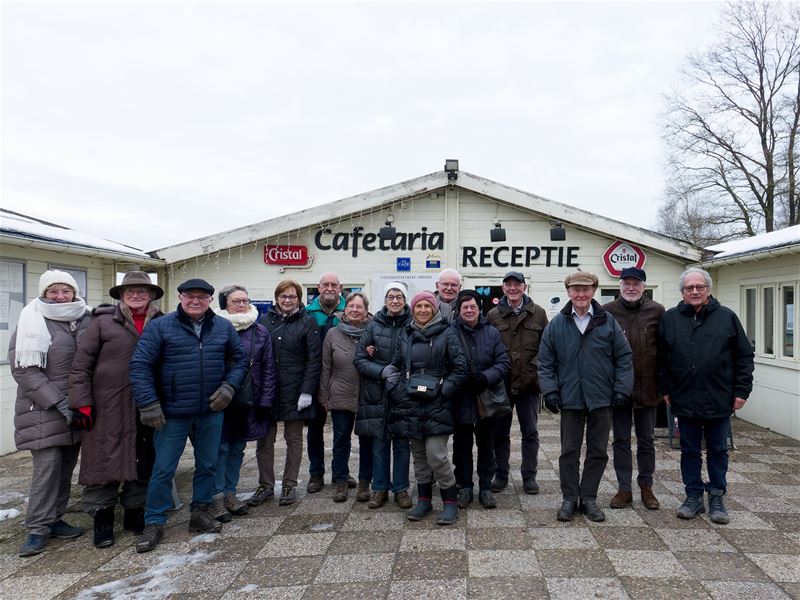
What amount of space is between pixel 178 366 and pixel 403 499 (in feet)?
6.80

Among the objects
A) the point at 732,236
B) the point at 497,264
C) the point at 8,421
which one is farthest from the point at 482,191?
the point at 732,236

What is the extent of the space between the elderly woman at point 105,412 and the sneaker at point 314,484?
151cm

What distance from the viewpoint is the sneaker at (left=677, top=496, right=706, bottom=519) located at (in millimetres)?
4121

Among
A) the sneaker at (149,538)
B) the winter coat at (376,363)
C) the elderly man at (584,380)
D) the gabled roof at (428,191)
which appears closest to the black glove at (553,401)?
the elderly man at (584,380)

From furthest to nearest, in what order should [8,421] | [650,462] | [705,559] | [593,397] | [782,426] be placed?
[782,426], [8,421], [650,462], [593,397], [705,559]

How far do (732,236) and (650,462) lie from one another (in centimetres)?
2203

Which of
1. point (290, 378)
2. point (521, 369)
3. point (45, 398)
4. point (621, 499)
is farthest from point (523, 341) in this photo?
point (45, 398)

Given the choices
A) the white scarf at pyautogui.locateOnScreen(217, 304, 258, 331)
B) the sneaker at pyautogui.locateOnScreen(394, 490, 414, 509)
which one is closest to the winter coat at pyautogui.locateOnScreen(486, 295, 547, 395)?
the sneaker at pyautogui.locateOnScreen(394, 490, 414, 509)

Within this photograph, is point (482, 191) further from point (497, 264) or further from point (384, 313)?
point (384, 313)

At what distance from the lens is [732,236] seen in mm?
22516

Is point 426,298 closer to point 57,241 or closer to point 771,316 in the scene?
point 57,241

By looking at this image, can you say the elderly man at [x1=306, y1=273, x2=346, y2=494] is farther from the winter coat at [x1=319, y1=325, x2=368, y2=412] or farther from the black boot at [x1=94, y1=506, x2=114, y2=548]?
the black boot at [x1=94, y1=506, x2=114, y2=548]

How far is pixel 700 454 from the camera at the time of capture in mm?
4254

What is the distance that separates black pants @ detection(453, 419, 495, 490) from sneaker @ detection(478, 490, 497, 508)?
0.29ft
